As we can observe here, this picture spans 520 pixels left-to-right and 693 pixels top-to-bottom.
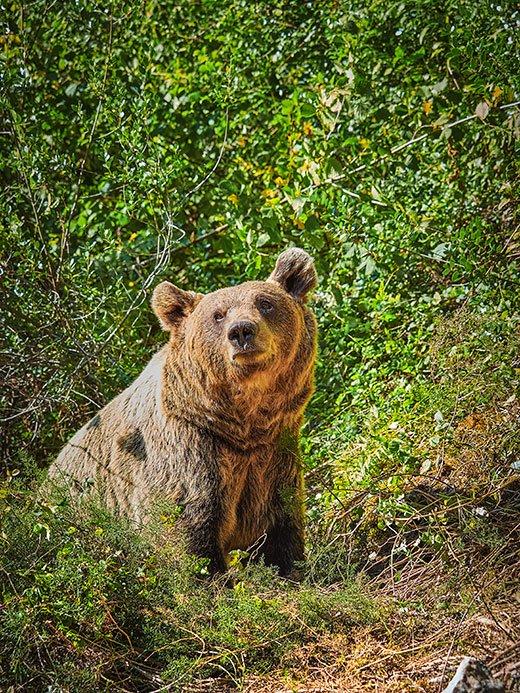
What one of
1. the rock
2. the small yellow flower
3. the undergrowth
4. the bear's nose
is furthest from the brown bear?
the rock

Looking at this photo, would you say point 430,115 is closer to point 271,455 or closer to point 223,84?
point 223,84

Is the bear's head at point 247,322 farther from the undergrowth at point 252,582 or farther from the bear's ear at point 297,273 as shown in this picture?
the undergrowth at point 252,582

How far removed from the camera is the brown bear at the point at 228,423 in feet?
18.8

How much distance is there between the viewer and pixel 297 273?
625cm

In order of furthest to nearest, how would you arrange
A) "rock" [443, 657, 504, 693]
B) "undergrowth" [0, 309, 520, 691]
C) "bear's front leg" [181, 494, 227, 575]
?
"bear's front leg" [181, 494, 227, 575]
"undergrowth" [0, 309, 520, 691]
"rock" [443, 657, 504, 693]

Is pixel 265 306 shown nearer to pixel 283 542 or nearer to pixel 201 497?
pixel 201 497

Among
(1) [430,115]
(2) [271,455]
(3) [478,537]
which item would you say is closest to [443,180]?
(1) [430,115]

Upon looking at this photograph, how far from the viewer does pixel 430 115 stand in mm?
7785

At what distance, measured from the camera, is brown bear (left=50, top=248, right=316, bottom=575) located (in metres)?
5.74

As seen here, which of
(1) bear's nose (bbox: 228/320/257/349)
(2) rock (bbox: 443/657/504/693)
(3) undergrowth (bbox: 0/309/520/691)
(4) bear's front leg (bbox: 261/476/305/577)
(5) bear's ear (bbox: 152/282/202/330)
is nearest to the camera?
(2) rock (bbox: 443/657/504/693)

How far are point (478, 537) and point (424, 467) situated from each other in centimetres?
118

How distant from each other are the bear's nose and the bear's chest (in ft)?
2.28

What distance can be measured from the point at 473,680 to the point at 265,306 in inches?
98.3

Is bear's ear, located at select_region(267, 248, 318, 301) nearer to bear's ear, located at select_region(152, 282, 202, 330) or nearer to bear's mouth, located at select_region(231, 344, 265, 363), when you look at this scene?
bear's ear, located at select_region(152, 282, 202, 330)
